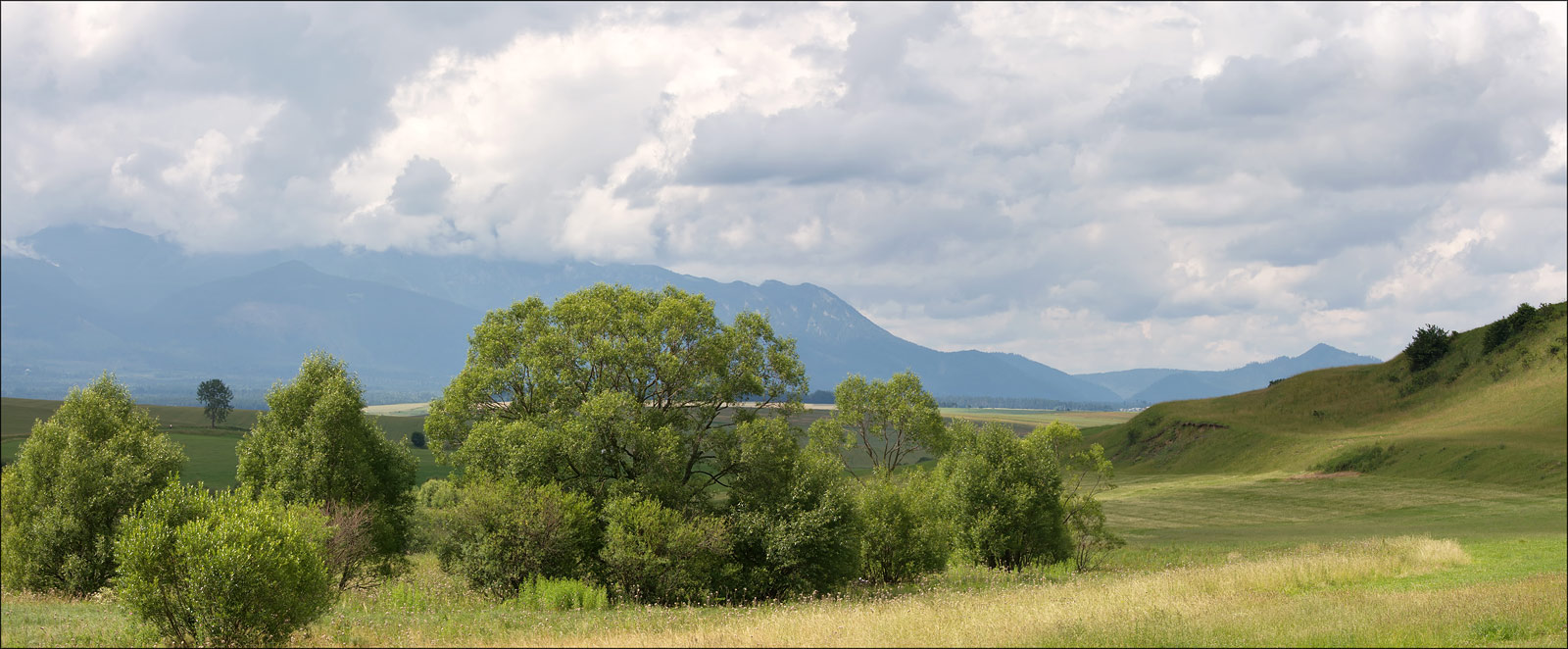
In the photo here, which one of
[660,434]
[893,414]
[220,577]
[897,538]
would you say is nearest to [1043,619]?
[220,577]

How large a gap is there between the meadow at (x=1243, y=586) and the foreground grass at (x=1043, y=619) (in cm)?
10

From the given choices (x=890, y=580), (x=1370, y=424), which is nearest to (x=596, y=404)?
(x=890, y=580)

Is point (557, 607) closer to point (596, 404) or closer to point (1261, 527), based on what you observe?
point (596, 404)

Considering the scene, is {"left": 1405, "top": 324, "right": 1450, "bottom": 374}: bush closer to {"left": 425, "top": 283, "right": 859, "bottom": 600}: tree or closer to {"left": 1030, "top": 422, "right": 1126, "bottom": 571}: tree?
{"left": 1030, "top": 422, "right": 1126, "bottom": 571}: tree

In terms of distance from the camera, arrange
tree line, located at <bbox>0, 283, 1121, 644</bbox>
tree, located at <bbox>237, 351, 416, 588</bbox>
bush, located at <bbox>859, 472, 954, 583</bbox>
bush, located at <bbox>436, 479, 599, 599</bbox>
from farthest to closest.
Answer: tree, located at <bbox>237, 351, 416, 588</bbox>, bush, located at <bbox>859, 472, 954, 583</bbox>, tree line, located at <bbox>0, 283, 1121, 644</bbox>, bush, located at <bbox>436, 479, 599, 599</bbox>

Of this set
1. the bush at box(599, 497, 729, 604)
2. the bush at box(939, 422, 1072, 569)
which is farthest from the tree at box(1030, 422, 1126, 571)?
the bush at box(599, 497, 729, 604)

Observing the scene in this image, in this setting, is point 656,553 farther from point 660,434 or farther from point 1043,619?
point 1043,619

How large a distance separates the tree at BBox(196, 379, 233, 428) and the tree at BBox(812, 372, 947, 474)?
558 feet

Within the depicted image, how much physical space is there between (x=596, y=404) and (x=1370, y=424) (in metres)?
135

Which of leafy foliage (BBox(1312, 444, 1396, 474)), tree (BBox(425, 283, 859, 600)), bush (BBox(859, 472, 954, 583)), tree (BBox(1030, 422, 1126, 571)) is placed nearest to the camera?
tree (BBox(425, 283, 859, 600))

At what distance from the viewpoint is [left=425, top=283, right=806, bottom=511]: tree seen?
3975 cm

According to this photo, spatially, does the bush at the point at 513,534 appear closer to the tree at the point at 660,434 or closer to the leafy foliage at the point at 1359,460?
the tree at the point at 660,434

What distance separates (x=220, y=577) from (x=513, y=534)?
15.9 m

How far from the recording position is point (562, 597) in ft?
110
